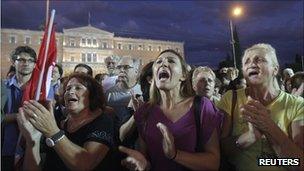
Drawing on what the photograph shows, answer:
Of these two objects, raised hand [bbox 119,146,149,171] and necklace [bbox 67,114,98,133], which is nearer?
raised hand [bbox 119,146,149,171]

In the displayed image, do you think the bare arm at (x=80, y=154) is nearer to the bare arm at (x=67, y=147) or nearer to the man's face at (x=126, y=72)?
the bare arm at (x=67, y=147)

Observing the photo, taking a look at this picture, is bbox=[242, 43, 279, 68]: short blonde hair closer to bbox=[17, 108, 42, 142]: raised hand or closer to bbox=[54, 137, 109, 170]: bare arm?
bbox=[54, 137, 109, 170]: bare arm

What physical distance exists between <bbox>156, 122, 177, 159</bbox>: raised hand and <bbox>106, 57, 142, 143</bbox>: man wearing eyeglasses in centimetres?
90

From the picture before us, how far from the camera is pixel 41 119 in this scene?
227cm

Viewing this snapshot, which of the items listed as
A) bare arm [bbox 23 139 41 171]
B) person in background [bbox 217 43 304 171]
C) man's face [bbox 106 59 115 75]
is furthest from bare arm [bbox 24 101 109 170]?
man's face [bbox 106 59 115 75]

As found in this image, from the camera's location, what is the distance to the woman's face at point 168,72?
2438mm

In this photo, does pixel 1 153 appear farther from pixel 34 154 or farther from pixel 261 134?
pixel 261 134

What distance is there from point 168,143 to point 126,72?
1.22m

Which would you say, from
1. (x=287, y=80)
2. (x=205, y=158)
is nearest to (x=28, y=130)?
(x=205, y=158)

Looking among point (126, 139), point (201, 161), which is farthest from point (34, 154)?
point (201, 161)

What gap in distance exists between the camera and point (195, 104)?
2354 millimetres

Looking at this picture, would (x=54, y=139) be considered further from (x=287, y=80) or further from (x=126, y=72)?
(x=287, y=80)

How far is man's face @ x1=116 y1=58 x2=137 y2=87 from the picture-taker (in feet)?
10.4

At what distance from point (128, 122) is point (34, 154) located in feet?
2.27
